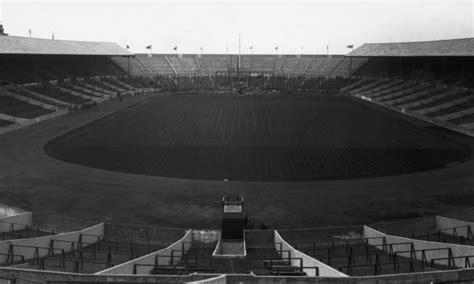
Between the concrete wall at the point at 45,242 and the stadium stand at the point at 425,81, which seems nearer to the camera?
the concrete wall at the point at 45,242

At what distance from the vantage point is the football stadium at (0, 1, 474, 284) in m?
19.7

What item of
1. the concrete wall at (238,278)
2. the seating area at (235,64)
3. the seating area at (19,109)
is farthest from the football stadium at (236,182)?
the seating area at (235,64)

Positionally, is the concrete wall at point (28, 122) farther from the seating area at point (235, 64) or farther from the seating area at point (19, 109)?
the seating area at point (235, 64)

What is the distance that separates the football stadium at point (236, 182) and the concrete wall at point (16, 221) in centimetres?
9

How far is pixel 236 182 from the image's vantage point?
1435 inches

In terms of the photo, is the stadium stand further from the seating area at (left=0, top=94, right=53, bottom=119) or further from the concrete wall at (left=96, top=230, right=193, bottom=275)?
Result: the seating area at (left=0, top=94, right=53, bottom=119)

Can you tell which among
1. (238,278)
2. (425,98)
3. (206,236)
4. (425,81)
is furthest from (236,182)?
(425,81)

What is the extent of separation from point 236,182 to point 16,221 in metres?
15.6

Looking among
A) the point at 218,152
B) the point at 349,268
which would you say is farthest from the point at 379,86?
the point at 349,268

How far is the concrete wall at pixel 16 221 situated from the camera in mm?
24984

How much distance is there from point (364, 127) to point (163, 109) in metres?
33.8

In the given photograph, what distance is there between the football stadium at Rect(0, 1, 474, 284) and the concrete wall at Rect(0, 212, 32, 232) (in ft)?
0.29

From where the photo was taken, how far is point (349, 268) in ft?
61.6

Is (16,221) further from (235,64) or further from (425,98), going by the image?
(235,64)
